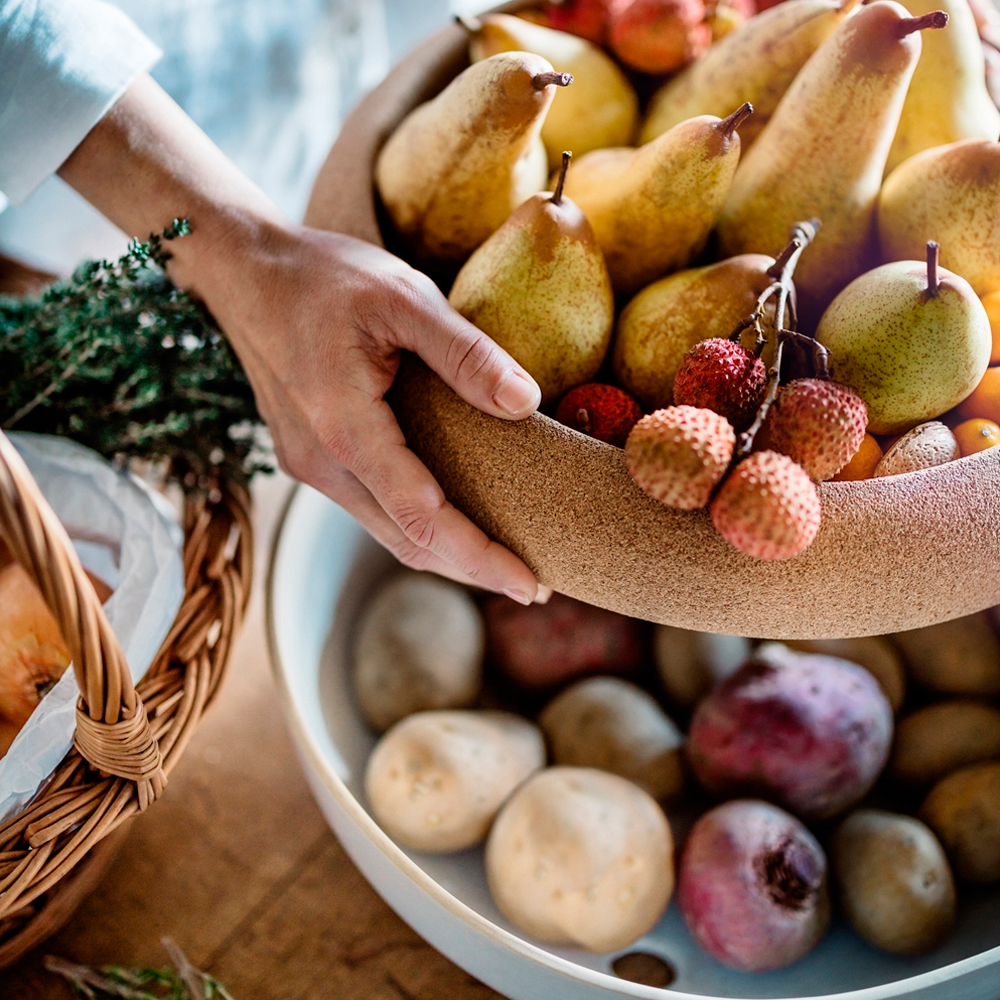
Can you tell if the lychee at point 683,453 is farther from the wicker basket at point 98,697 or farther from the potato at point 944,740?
the potato at point 944,740

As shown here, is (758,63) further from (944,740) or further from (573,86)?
(944,740)

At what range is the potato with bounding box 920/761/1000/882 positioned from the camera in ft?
1.82

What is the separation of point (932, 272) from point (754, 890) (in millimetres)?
374

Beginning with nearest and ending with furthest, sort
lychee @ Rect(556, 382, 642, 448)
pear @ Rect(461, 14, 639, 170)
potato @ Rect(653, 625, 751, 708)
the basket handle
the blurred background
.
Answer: the basket handle, lychee @ Rect(556, 382, 642, 448), pear @ Rect(461, 14, 639, 170), potato @ Rect(653, 625, 751, 708), the blurred background

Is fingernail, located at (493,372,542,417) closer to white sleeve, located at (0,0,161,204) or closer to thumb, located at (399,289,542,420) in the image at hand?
thumb, located at (399,289,542,420)

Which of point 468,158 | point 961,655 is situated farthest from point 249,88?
point 961,655

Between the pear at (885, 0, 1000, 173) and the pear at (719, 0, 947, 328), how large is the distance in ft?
0.14

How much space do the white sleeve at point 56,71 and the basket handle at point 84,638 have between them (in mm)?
226

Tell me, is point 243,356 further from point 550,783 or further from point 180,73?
point 180,73

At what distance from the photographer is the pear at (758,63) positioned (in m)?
0.50

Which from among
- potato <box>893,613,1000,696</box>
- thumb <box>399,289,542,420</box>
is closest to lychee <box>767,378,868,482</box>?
thumb <box>399,289,542,420</box>

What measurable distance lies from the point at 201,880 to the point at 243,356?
381mm

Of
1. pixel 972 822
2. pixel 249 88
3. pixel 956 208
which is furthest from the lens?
pixel 249 88

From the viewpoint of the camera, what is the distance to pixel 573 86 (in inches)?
22.2
